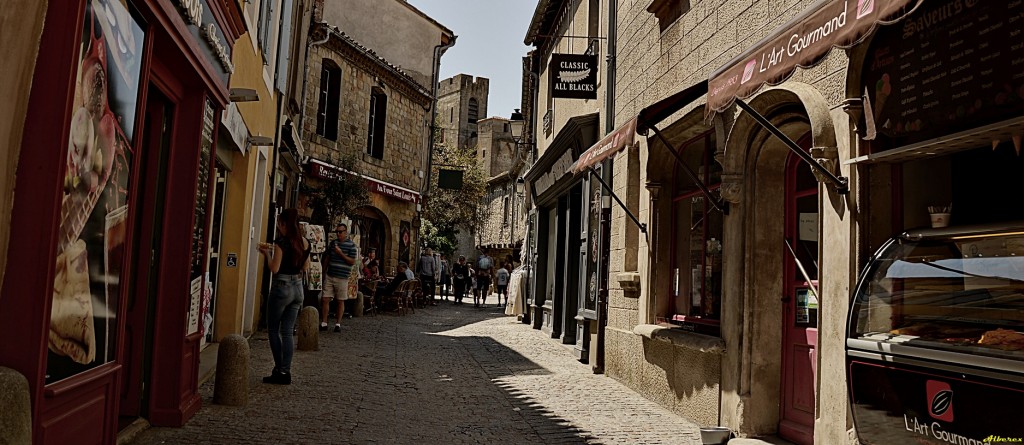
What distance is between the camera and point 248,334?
440 inches

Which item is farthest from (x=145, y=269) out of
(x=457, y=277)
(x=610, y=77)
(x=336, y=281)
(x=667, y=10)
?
(x=457, y=277)

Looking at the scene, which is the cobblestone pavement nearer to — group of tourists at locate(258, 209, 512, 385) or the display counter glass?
group of tourists at locate(258, 209, 512, 385)

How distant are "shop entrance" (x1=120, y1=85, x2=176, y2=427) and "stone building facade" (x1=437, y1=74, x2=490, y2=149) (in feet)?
176

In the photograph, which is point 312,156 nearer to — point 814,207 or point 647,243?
point 647,243

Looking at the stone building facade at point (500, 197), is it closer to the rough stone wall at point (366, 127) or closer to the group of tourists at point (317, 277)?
the rough stone wall at point (366, 127)

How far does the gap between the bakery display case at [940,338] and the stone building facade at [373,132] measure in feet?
46.5

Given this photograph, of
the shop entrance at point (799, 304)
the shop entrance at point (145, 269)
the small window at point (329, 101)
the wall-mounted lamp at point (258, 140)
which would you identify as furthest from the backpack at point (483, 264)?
the shop entrance at point (145, 269)

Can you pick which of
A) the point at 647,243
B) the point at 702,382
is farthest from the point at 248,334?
the point at 702,382

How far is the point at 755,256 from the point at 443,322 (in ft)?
38.4

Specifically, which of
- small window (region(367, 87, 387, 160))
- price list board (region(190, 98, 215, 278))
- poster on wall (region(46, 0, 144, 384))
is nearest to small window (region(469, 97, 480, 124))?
small window (region(367, 87, 387, 160))

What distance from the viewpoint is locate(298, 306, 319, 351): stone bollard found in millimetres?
9930

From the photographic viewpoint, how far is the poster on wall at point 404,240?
23703 millimetres

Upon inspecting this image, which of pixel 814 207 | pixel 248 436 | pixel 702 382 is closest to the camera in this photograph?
pixel 248 436

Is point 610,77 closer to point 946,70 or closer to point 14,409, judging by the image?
point 946,70
